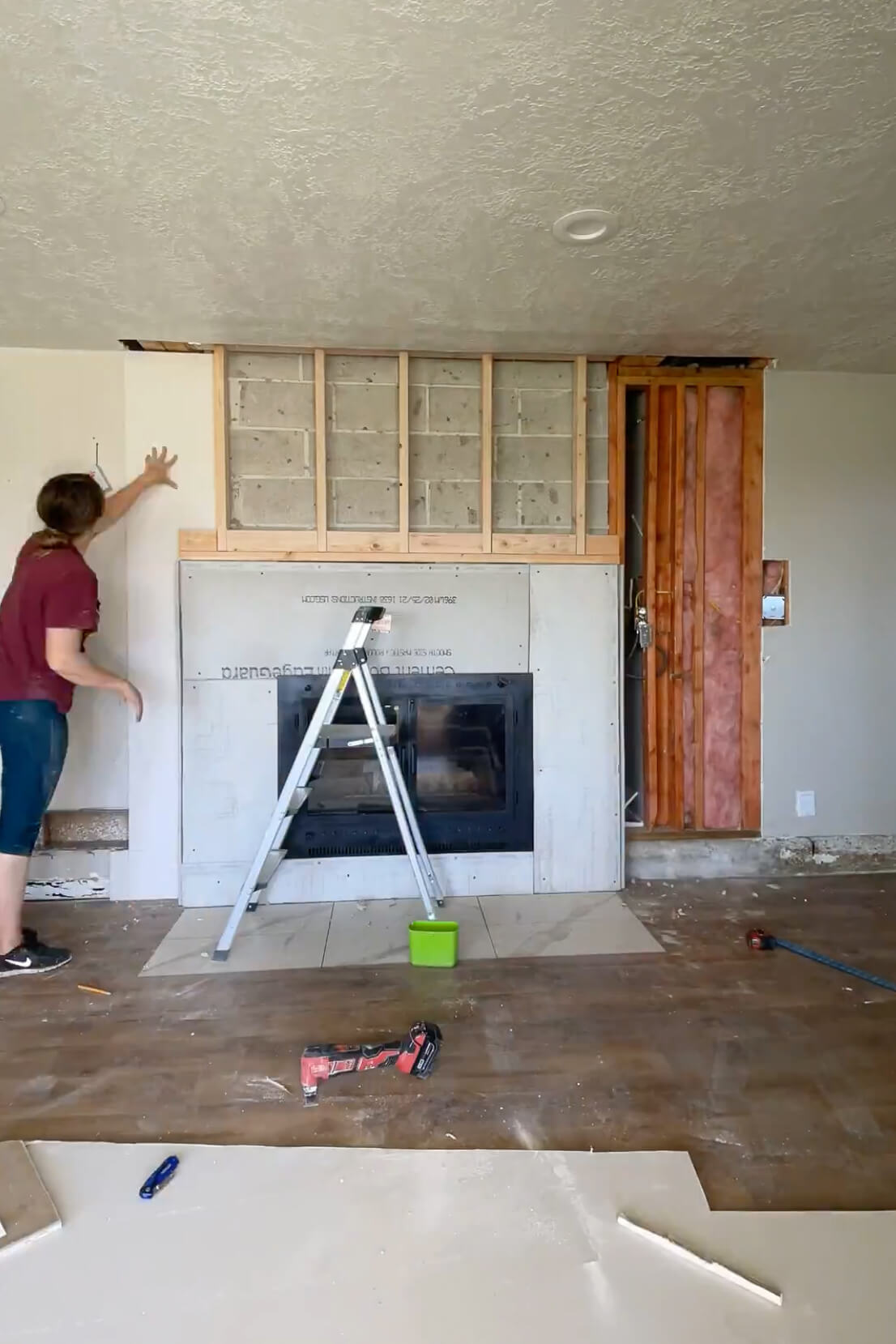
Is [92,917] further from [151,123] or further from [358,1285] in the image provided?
[151,123]

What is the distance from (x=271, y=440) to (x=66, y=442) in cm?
90

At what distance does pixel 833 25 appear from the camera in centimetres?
155

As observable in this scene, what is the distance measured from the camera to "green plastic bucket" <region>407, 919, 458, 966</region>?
2.78 m

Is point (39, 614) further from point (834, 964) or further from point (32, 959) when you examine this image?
point (834, 964)

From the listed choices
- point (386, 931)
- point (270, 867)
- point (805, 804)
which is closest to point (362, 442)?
point (270, 867)

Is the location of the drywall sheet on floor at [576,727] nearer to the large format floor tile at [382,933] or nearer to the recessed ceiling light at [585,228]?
the large format floor tile at [382,933]

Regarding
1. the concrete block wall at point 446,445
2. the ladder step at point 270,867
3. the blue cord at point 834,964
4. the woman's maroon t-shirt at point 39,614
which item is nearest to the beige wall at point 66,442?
the woman's maroon t-shirt at point 39,614

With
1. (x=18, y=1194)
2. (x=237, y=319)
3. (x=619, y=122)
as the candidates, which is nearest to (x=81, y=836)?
(x=18, y=1194)

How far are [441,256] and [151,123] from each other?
0.96 meters

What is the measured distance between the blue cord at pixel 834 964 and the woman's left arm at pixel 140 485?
10.3ft

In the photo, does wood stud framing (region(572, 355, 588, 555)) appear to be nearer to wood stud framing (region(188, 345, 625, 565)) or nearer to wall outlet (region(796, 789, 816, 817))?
wood stud framing (region(188, 345, 625, 565))

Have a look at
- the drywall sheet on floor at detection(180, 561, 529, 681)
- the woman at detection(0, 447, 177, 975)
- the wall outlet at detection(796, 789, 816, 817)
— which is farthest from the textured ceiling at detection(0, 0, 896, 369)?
the wall outlet at detection(796, 789, 816, 817)

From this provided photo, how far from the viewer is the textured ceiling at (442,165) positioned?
5.13 feet

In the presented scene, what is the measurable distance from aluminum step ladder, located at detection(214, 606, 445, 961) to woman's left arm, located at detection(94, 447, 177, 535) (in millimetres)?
1116
